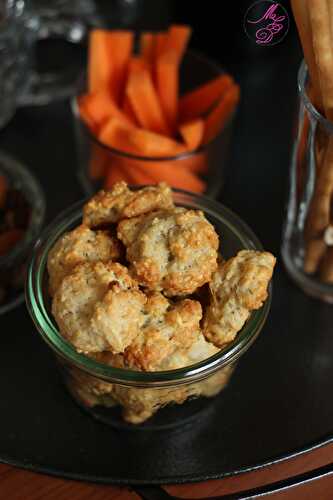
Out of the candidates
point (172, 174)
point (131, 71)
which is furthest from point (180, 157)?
point (131, 71)

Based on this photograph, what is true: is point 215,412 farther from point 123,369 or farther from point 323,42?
point 323,42

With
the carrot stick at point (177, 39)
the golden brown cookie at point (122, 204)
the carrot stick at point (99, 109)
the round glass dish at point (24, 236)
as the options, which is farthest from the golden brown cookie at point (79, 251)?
the carrot stick at point (177, 39)

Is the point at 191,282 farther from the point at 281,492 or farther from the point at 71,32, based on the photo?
the point at 71,32

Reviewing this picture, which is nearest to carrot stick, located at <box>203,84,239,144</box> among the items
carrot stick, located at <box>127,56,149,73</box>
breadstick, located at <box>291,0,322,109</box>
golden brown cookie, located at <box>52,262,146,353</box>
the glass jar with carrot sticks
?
the glass jar with carrot sticks

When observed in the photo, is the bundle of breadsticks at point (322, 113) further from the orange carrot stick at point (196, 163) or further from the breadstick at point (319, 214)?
the orange carrot stick at point (196, 163)

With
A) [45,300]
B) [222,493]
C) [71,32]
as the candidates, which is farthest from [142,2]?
[222,493]

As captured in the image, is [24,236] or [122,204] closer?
[122,204]
